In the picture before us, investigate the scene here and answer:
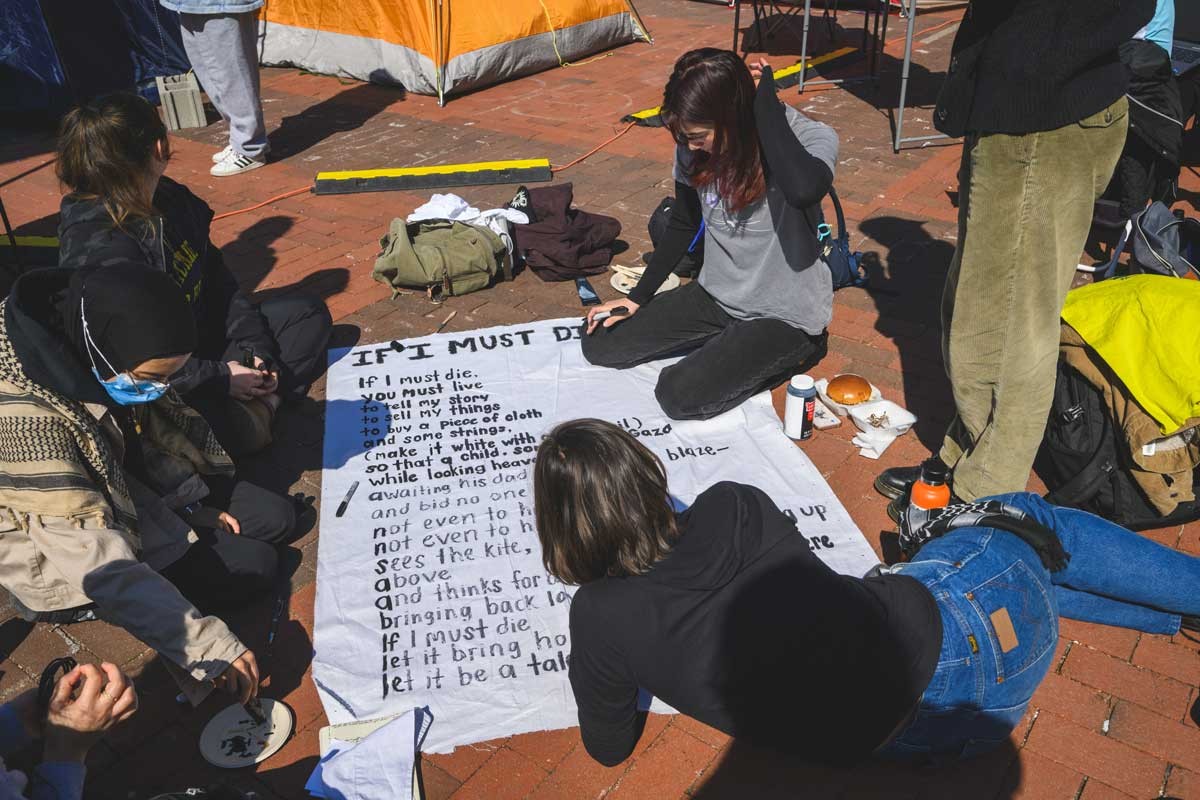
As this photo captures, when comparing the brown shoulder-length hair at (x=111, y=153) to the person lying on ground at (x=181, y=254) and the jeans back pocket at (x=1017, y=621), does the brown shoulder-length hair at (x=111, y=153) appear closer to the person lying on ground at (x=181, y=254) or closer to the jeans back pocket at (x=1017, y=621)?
the person lying on ground at (x=181, y=254)

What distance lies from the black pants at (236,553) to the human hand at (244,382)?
464 millimetres

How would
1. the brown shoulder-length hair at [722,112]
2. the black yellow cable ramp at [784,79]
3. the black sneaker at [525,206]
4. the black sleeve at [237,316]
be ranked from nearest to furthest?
the brown shoulder-length hair at [722,112] → the black sleeve at [237,316] → the black sneaker at [525,206] → the black yellow cable ramp at [784,79]

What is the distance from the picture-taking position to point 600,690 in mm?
2232

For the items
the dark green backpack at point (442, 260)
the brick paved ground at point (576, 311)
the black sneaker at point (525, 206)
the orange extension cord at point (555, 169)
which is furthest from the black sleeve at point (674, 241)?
the orange extension cord at point (555, 169)

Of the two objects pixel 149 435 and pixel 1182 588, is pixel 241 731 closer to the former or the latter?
pixel 149 435

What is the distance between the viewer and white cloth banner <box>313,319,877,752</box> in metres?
2.78

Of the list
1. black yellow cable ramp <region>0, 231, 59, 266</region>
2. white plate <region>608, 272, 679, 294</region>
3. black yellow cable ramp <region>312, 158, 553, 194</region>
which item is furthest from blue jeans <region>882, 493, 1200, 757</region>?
black yellow cable ramp <region>0, 231, 59, 266</region>

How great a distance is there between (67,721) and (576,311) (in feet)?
10.4

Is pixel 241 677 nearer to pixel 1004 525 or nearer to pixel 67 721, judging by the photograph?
pixel 67 721

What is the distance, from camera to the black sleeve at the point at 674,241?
409 centimetres

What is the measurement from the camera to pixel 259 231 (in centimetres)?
600

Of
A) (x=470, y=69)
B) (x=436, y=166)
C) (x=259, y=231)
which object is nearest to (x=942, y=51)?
(x=470, y=69)

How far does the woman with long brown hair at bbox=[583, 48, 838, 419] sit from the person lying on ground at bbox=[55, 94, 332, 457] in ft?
4.60

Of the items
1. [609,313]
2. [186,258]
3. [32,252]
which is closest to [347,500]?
[186,258]
